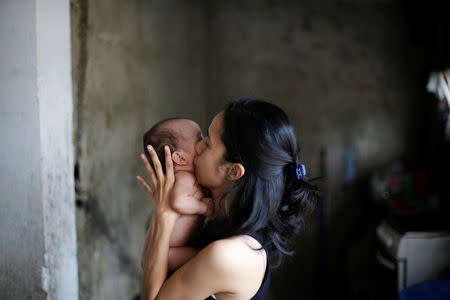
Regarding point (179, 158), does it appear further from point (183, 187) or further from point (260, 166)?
point (260, 166)

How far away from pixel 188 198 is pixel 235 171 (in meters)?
0.20

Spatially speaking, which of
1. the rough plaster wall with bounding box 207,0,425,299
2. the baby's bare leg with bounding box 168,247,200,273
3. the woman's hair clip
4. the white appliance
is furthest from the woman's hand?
the rough plaster wall with bounding box 207,0,425,299

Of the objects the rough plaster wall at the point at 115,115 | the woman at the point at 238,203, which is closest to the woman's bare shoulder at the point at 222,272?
the woman at the point at 238,203

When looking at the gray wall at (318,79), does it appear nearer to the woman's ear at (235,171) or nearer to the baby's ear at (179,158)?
the baby's ear at (179,158)

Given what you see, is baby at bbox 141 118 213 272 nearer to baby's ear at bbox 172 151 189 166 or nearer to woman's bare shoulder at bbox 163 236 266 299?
baby's ear at bbox 172 151 189 166

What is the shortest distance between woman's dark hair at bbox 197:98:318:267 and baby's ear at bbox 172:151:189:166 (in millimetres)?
217

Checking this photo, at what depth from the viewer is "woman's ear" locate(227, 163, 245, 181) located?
1075mm

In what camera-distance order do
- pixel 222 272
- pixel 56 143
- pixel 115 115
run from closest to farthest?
pixel 222 272 → pixel 56 143 → pixel 115 115

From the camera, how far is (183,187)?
1.19 m

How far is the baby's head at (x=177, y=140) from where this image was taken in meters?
1.26

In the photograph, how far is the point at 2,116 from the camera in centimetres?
134

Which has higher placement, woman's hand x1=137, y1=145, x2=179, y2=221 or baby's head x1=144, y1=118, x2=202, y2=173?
baby's head x1=144, y1=118, x2=202, y2=173

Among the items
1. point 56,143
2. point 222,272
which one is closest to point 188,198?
point 222,272

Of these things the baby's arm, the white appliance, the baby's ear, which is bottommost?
the white appliance
